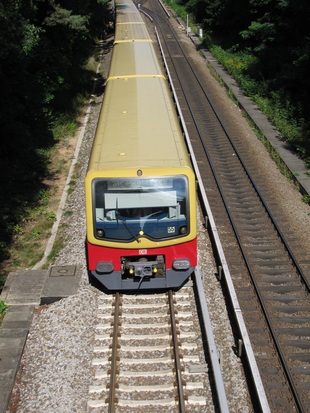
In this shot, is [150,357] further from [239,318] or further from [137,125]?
[137,125]

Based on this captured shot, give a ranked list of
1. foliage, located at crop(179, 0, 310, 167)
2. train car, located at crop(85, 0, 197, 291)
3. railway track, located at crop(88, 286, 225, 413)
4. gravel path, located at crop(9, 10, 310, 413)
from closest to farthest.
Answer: railway track, located at crop(88, 286, 225, 413) → gravel path, located at crop(9, 10, 310, 413) → train car, located at crop(85, 0, 197, 291) → foliage, located at crop(179, 0, 310, 167)

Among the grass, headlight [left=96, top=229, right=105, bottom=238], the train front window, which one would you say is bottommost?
the grass

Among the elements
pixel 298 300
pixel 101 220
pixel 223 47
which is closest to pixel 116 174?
pixel 101 220

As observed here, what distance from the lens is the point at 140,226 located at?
9453mm

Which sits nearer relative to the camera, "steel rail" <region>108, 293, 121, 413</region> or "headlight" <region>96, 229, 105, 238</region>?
"steel rail" <region>108, 293, 121, 413</region>

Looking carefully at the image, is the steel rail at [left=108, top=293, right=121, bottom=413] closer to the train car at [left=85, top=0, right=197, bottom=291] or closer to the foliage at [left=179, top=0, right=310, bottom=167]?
the train car at [left=85, top=0, right=197, bottom=291]

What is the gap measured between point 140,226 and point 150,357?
101 inches

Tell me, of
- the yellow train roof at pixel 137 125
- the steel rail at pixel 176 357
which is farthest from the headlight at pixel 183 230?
the steel rail at pixel 176 357

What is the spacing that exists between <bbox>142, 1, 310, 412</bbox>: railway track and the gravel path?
0.57m

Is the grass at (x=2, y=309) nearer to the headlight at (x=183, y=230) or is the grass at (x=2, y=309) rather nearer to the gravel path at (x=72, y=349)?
the gravel path at (x=72, y=349)

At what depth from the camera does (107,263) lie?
9.66 m

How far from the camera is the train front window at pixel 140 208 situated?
927cm

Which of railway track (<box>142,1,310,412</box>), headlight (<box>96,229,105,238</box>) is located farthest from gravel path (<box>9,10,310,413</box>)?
headlight (<box>96,229,105,238</box>)

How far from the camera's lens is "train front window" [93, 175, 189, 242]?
9.27 metres
